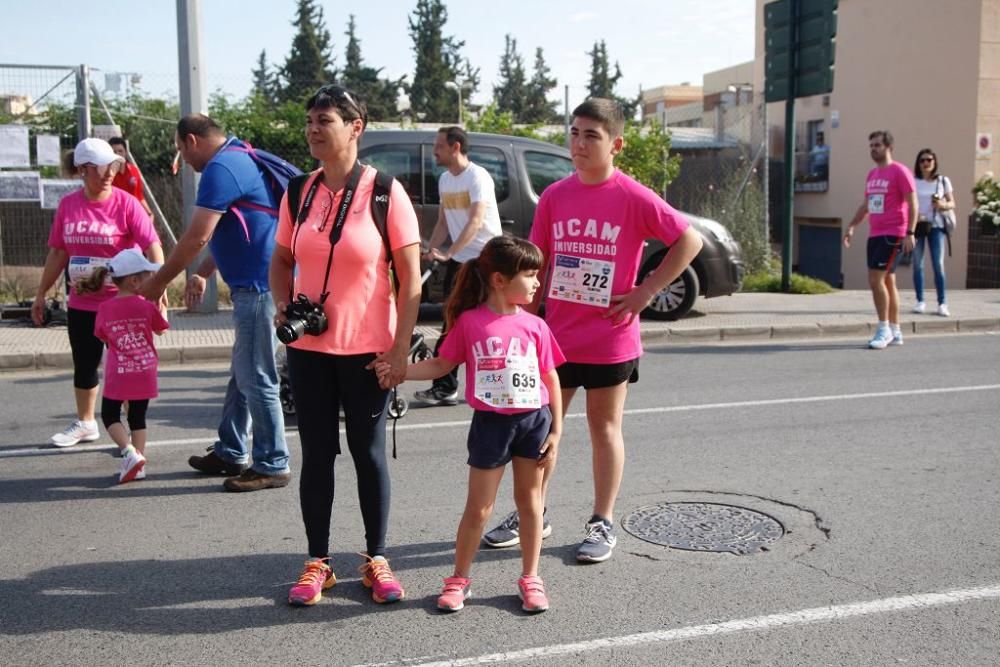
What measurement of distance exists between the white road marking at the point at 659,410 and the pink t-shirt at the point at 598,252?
286cm

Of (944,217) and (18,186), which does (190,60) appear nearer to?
(18,186)

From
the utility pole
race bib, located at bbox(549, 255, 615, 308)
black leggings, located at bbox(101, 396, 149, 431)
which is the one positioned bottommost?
black leggings, located at bbox(101, 396, 149, 431)

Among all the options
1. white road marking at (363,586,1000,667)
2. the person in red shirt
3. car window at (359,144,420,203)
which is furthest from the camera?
car window at (359,144,420,203)

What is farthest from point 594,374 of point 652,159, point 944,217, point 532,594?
point 652,159

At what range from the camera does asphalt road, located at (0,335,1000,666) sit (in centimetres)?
374

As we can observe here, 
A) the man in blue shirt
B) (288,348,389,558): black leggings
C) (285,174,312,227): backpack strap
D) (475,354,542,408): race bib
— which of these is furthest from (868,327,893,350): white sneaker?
(285,174,312,227): backpack strap

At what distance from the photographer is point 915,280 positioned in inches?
499

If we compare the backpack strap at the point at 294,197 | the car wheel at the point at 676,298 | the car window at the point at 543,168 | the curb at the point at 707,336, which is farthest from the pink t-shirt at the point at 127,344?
the car wheel at the point at 676,298

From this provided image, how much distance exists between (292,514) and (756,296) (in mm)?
10323

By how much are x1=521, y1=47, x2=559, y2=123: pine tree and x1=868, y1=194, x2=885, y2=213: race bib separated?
69885 millimetres

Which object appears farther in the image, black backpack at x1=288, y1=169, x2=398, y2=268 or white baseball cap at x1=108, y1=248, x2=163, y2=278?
white baseball cap at x1=108, y1=248, x2=163, y2=278

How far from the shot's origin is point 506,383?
3.94m

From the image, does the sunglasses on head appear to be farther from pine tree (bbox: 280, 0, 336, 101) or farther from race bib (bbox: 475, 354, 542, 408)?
pine tree (bbox: 280, 0, 336, 101)

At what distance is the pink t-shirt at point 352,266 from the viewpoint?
13.1 feet
